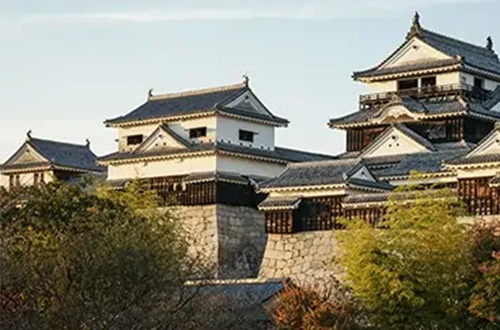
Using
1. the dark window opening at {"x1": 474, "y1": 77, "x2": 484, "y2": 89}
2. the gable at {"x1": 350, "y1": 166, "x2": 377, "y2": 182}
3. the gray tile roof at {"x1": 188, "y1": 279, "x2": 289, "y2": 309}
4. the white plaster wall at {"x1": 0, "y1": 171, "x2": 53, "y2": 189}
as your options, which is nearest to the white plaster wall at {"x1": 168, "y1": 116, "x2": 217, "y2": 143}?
the gable at {"x1": 350, "y1": 166, "x2": 377, "y2": 182}

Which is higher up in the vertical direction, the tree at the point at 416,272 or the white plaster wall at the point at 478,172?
the white plaster wall at the point at 478,172

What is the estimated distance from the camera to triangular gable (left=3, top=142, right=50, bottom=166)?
151 ft

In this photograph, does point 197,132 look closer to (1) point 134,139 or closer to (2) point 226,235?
(1) point 134,139

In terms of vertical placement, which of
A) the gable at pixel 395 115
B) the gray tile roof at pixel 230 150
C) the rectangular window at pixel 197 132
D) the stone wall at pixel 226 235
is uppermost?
the gable at pixel 395 115

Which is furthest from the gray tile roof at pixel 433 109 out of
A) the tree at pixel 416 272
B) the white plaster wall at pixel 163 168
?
the tree at pixel 416 272

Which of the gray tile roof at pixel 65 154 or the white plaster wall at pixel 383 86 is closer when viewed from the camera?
the white plaster wall at pixel 383 86

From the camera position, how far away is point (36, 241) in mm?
28078

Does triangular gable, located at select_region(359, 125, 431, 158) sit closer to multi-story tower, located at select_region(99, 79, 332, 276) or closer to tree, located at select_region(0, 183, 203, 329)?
multi-story tower, located at select_region(99, 79, 332, 276)

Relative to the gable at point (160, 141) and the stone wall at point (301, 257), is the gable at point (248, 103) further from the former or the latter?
the stone wall at point (301, 257)

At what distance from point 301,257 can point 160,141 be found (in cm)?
678

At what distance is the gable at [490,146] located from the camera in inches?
1287

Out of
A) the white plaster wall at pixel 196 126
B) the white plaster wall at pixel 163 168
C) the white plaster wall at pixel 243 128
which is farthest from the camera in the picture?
the white plaster wall at pixel 243 128

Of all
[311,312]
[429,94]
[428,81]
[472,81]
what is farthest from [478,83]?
[311,312]

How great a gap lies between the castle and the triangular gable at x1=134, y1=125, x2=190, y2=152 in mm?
29
